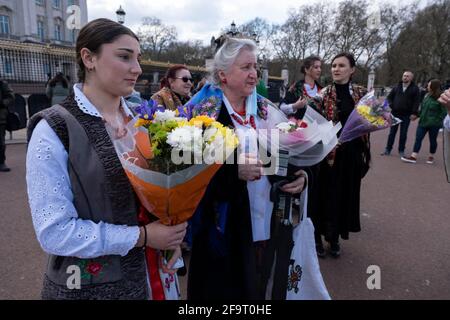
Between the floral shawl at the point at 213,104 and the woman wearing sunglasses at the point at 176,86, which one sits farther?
the woman wearing sunglasses at the point at 176,86

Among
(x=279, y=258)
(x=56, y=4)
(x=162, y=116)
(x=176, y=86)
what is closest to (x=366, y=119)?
(x=279, y=258)

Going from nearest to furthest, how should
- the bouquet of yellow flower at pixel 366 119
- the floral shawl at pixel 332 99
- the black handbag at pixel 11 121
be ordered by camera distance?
the bouquet of yellow flower at pixel 366 119 → the floral shawl at pixel 332 99 → the black handbag at pixel 11 121

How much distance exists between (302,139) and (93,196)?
109 cm

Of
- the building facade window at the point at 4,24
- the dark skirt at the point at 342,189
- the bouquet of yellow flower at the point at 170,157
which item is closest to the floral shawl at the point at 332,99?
the dark skirt at the point at 342,189

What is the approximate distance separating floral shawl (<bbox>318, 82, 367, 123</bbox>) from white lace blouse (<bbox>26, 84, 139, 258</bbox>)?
282cm

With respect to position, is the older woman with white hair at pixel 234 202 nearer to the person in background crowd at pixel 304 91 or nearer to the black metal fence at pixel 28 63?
the person in background crowd at pixel 304 91

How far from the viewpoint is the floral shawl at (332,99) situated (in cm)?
349

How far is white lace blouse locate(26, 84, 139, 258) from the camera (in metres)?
1.21

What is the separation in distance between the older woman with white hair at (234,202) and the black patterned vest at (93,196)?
63 cm

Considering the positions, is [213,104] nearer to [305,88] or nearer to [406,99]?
[305,88]

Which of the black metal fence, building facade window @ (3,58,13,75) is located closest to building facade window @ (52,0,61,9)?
the black metal fence

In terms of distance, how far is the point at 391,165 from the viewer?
313 inches

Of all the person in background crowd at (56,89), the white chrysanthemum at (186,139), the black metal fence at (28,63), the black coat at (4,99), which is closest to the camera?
the white chrysanthemum at (186,139)
